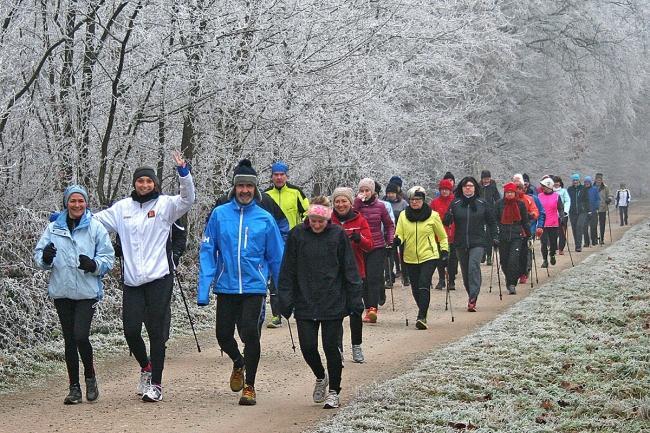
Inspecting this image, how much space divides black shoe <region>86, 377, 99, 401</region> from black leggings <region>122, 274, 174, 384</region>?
18.1 inches

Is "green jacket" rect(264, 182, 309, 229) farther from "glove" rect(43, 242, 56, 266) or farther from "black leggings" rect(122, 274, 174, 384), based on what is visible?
"glove" rect(43, 242, 56, 266)

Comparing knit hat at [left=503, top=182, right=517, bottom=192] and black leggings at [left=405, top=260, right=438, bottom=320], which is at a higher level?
knit hat at [left=503, top=182, right=517, bottom=192]

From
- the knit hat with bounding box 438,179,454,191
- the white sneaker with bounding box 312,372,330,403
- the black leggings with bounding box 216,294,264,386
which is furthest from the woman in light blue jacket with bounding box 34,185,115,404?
the knit hat with bounding box 438,179,454,191

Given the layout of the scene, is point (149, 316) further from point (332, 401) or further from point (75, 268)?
point (332, 401)

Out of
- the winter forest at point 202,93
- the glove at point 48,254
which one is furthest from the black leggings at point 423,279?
the glove at point 48,254

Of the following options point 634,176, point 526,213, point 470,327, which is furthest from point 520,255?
→ point 634,176

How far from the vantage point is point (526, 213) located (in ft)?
61.8

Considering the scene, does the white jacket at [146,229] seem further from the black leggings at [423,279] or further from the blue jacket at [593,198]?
the blue jacket at [593,198]

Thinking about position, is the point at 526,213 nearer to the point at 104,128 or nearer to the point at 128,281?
the point at 104,128

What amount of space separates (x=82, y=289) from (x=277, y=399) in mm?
1883

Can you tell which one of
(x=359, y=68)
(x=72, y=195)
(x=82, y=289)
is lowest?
(x=82, y=289)

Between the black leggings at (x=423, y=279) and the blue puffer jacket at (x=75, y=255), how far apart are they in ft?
18.7

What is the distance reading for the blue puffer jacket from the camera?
30.4 feet

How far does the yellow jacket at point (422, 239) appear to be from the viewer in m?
14.3
